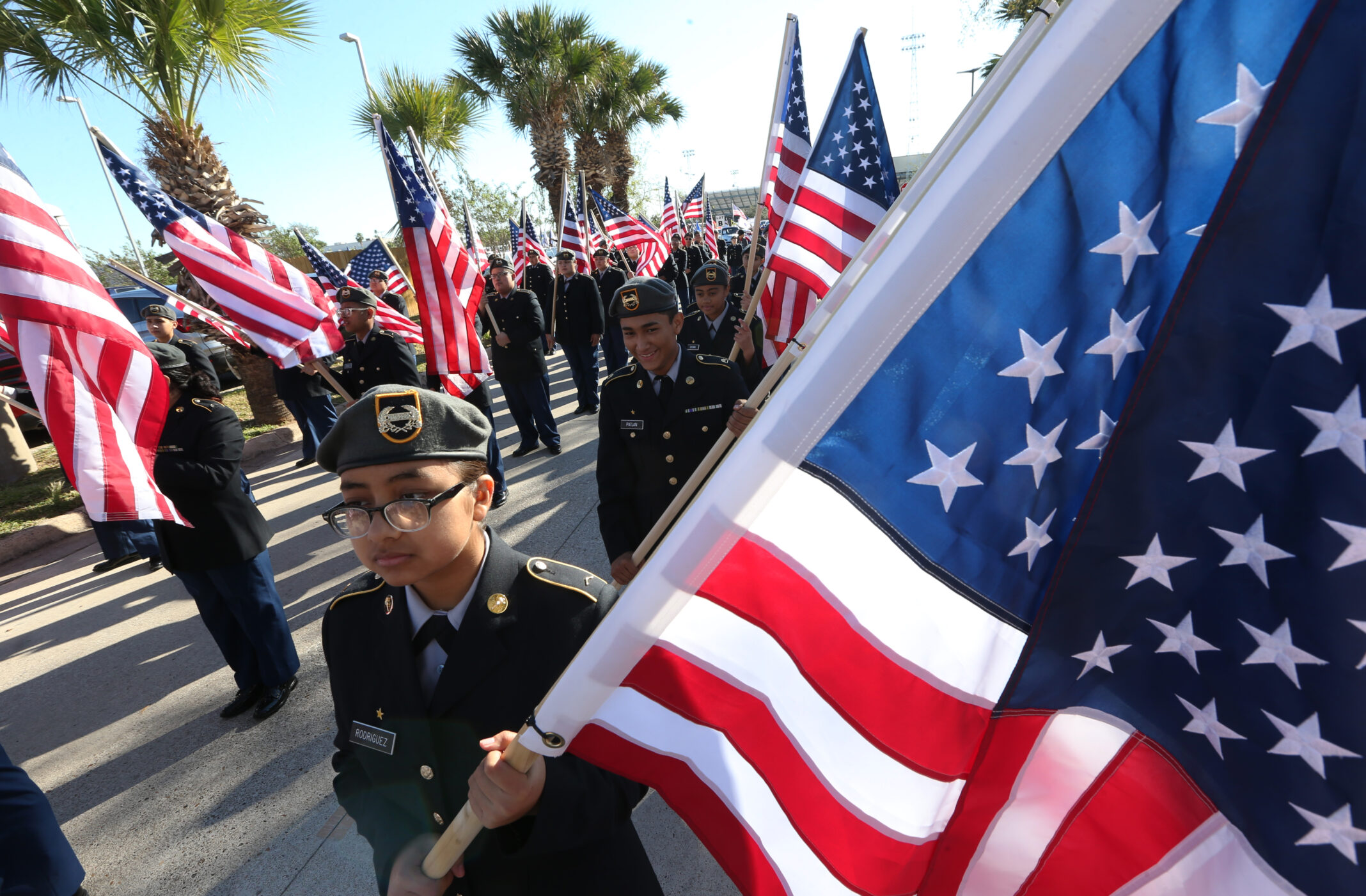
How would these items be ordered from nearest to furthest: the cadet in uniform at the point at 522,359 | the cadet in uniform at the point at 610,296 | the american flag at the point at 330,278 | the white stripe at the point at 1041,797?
1. the white stripe at the point at 1041,797
2. the american flag at the point at 330,278
3. the cadet in uniform at the point at 522,359
4. the cadet in uniform at the point at 610,296

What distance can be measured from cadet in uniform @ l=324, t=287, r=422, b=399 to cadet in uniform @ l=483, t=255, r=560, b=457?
175cm

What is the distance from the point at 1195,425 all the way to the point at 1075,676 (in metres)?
0.46

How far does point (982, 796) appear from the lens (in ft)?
3.91

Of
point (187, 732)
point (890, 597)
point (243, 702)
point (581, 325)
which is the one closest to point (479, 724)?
point (890, 597)

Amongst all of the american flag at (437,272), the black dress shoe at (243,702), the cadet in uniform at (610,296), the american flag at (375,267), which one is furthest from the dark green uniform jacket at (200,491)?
the american flag at (375,267)

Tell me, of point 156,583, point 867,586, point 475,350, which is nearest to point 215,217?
point 156,583

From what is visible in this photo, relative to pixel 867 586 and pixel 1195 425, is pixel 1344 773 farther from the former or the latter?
pixel 867 586

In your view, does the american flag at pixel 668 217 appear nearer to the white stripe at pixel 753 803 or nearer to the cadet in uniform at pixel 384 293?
the cadet in uniform at pixel 384 293

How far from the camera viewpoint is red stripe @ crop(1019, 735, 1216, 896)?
1.09 meters

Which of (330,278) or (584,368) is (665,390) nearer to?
(584,368)

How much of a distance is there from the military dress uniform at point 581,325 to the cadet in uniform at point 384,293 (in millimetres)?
2057

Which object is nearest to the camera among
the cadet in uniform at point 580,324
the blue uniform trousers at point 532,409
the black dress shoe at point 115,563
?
the black dress shoe at point 115,563

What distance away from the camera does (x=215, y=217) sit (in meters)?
9.47

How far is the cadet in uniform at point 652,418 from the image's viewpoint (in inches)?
126
